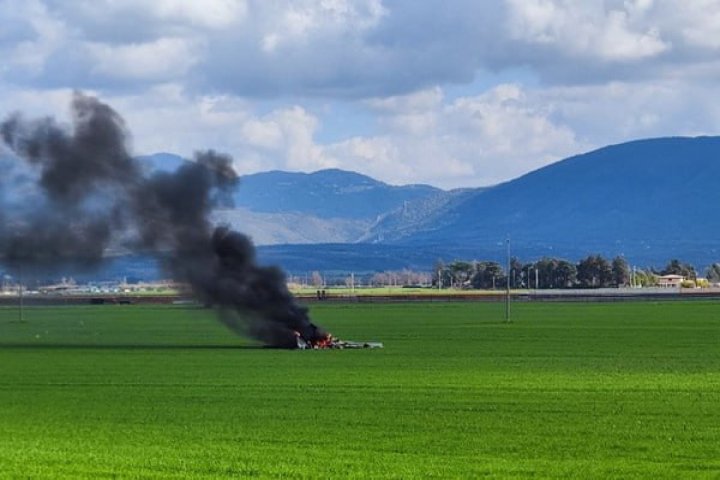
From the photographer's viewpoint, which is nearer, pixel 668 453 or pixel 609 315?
pixel 668 453

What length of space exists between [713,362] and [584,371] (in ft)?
23.3

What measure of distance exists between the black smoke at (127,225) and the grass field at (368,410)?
9.23ft

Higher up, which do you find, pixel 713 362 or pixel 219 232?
pixel 219 232

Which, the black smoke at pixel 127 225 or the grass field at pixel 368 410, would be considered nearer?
the grass field at pixel 368 410

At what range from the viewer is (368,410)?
114ft

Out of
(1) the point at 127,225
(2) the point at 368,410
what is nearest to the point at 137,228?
(1) the point at 127,225

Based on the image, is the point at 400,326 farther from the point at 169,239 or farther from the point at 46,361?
the point at 46,361

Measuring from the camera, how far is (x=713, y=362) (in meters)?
52.1

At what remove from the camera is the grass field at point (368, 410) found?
82.3ft

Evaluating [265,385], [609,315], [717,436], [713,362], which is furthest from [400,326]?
[717,436]

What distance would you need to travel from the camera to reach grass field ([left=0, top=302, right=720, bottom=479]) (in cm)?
2508

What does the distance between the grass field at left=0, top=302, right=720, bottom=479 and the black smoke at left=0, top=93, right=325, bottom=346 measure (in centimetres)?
281

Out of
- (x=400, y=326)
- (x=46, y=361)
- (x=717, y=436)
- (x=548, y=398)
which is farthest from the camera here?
(x=400, y=326)

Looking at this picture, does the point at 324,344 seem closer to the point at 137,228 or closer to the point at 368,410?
the point at 137,228
